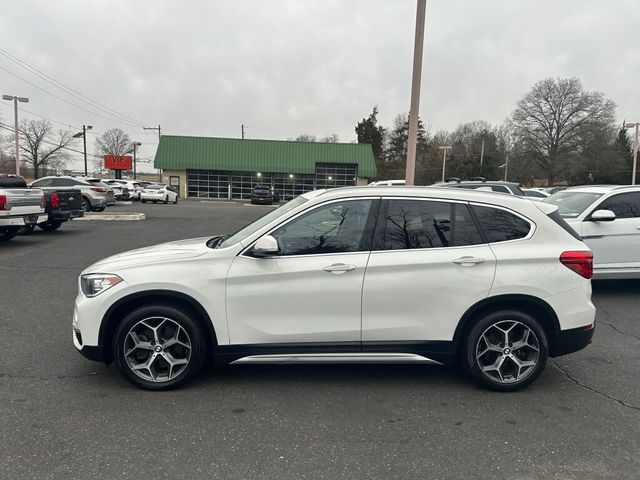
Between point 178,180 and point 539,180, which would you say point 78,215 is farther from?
point 539,180

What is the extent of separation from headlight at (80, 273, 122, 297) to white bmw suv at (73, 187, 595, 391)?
1 cm

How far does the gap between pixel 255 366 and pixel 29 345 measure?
8.08ft

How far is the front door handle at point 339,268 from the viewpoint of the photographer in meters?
3.61

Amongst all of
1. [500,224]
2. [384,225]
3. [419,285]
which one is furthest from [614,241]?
[384,225]

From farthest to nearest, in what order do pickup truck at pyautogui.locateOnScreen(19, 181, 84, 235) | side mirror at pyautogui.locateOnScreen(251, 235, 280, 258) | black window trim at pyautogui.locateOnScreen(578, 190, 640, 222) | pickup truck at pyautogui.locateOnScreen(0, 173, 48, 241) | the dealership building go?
the dealership building < pickup truck at pyautogui.locateOnScreen(19, 181, 84, 235) < pickup truck at pyautogui.locateOnScreen(0, 173, 48, 241) < black window trim at pyautogui.locateOnScreen(578, 190, 640, 222) < side mirror at pyautogui.locateOnScreen(251, 235, 280, 258)

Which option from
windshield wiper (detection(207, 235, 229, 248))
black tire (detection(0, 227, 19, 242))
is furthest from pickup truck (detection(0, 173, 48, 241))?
windshield wiper (detection(207, 235, 229, 248))

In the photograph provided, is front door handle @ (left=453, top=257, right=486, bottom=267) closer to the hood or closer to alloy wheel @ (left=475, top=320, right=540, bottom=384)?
alloy wheel @ (left=475, top=320, right=540, bottom=384)

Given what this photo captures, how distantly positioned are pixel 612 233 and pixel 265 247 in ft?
19.6

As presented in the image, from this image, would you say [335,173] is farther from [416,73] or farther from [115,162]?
[416,73]

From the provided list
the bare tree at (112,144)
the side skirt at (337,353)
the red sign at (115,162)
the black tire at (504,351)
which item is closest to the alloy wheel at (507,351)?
the black tire at (504,351)

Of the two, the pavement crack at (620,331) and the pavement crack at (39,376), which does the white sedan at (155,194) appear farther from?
the pavement crack at (620,331)

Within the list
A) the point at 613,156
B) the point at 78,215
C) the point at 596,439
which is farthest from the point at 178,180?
the point at 613,156

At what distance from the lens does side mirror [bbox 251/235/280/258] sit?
11.6 ft

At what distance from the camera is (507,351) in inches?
149
